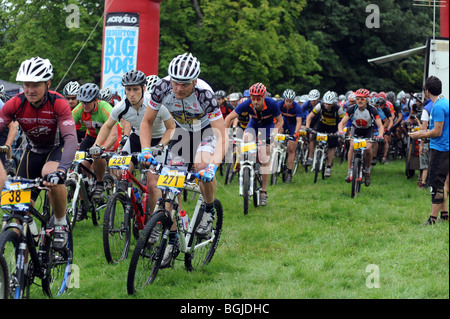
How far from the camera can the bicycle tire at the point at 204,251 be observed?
674cm

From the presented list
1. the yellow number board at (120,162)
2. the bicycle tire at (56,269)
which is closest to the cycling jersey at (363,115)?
the yellow number board at (120,162)

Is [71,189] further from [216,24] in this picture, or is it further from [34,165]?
[216,24]

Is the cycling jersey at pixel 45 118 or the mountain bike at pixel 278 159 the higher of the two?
the cycling jersey at pixel 45 118

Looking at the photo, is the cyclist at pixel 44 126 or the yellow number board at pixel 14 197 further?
the cyclist at pixel 44 126

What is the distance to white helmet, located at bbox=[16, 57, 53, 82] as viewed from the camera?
5.41 meters

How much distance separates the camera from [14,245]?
4938mm

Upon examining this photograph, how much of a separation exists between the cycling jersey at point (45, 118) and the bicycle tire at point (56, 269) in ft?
2.77

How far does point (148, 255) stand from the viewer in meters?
5.81

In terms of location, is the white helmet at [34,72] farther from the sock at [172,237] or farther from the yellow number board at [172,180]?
the sock at [172,237]

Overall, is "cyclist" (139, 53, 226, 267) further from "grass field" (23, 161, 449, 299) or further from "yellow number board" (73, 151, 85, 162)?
"yellow number board" (73, 151, 85, 162)

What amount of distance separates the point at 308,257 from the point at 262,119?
4498 millimetres

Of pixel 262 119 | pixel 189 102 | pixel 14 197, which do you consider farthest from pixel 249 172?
pixel 14 197

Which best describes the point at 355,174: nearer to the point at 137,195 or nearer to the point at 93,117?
the point at 93,117
